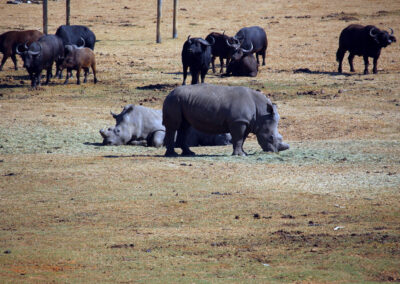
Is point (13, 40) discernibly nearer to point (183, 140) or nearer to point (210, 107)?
point (183, 140)

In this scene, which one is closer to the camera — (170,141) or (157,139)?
(170,141)

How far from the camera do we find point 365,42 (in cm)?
2603

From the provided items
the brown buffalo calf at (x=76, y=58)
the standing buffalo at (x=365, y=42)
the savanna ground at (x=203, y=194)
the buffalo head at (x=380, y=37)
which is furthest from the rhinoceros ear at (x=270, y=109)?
the buffalo head at (x=380, y=37)

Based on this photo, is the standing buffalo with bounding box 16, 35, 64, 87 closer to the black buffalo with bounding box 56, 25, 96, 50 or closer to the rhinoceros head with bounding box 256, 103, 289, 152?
the black buffalo with bounding box 56, 25, 96, 50

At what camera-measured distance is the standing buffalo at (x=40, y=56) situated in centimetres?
2389

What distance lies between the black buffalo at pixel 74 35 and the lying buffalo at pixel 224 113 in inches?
600

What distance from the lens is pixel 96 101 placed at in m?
21.5

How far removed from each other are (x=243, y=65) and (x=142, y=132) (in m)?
10.2

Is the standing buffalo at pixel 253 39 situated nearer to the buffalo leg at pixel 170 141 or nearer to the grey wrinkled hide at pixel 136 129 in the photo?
the grey wrinkled hide at pixel 136 129

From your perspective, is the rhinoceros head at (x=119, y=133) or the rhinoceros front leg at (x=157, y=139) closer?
the rhinoceros head at (x=119, y=133)

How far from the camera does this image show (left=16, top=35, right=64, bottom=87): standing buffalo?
23.9 meters

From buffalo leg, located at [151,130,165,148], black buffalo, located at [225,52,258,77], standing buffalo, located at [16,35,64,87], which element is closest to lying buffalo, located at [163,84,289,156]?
buffalo leg, located at [151,130,165,148]

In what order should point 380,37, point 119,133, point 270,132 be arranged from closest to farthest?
point 270,132 → point 119,133 → point 380,37

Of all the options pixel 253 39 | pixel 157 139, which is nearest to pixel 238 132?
pixel 157 139
